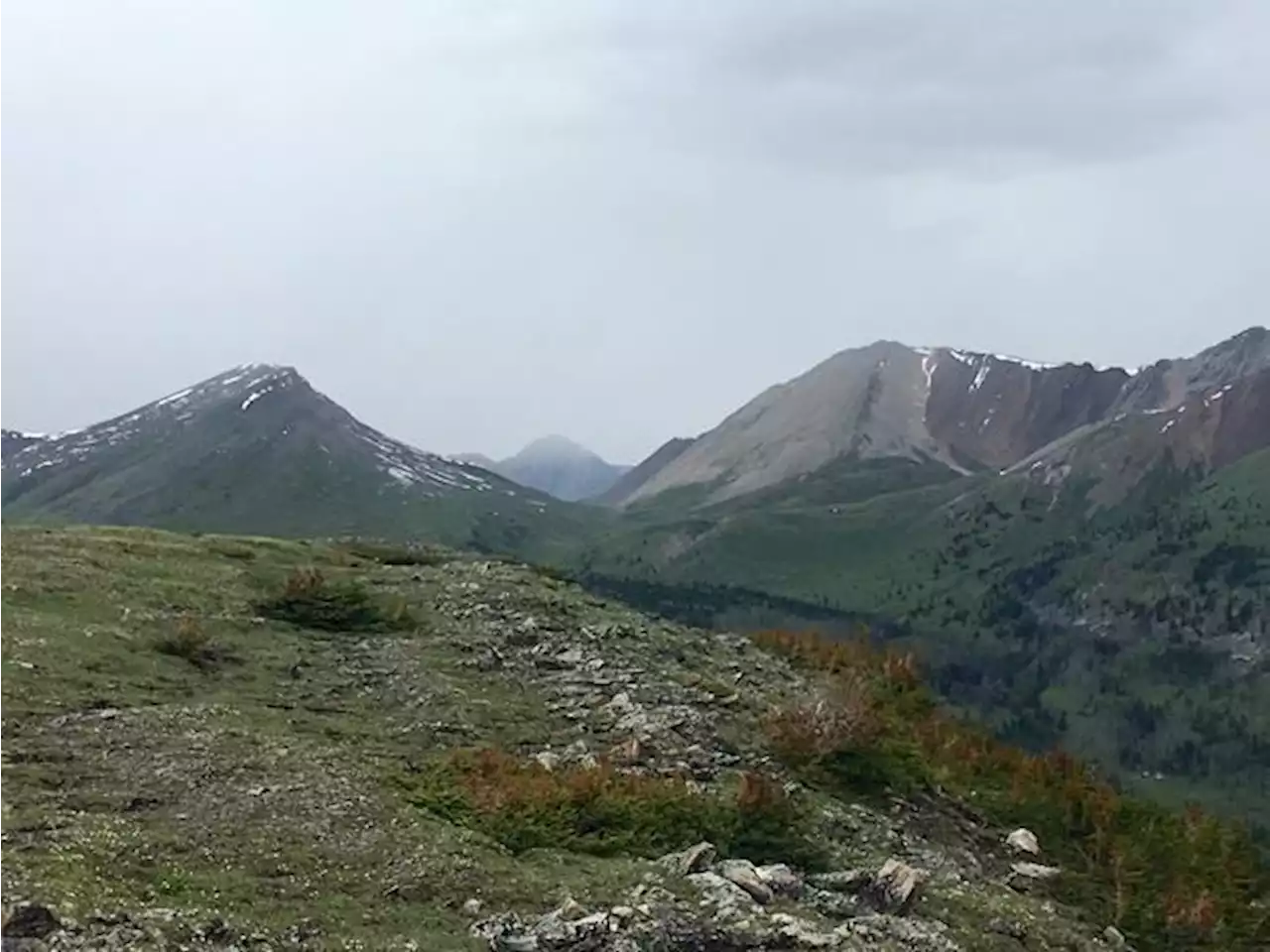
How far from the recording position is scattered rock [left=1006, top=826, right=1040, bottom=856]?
20.1 meters

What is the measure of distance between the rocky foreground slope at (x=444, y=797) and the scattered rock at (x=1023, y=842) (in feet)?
0.16

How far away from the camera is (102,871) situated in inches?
473

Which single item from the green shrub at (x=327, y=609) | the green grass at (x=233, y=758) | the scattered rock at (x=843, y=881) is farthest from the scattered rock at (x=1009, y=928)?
the green shrub at (x=327, y=609)

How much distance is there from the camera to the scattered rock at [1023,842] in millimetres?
20141

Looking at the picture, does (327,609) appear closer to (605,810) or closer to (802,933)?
(605,810)

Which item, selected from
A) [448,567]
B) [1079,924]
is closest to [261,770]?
[1079,924]

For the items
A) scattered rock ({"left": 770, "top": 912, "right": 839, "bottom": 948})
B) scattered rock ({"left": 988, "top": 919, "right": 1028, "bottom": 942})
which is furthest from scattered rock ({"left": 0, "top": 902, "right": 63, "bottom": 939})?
scattered rock ({"left": 988, "top": 919, "right": 1028, "bottom": 942})

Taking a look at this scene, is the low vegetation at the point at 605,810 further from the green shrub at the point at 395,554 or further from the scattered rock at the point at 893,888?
the green shrub at the point at 395,554

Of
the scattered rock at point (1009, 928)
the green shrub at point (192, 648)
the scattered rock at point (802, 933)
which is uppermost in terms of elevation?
the green shrub at point (192, 648)

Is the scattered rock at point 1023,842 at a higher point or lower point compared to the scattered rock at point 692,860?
lower

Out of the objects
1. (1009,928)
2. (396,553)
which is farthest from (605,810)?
(396,553)

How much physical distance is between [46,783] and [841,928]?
8.60m

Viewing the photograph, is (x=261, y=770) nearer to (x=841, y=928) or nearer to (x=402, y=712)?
(x=402, y=712)

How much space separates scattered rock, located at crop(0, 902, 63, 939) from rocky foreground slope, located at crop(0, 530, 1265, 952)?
2cm
